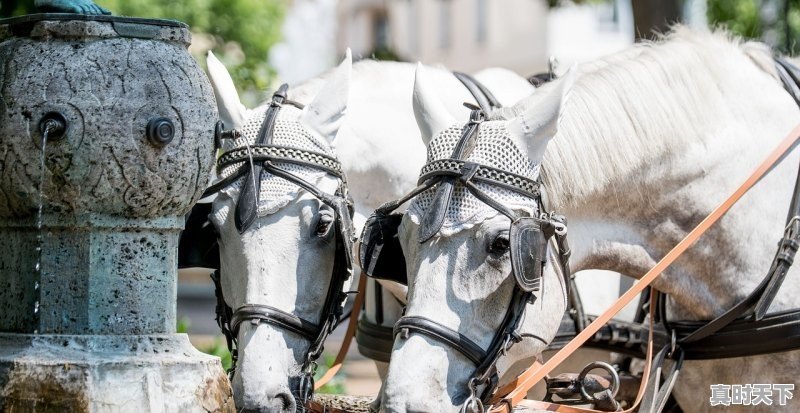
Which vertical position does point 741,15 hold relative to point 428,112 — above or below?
above

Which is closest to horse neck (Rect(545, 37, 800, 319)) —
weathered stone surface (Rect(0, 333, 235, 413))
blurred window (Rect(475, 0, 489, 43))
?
weathered stone surface (Rect(0, 333, 235, 413))

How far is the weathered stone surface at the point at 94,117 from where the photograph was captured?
3.37m

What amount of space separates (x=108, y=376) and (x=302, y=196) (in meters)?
1.24

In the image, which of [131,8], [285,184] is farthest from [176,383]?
[131,8]

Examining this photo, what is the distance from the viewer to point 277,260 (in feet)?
14.0

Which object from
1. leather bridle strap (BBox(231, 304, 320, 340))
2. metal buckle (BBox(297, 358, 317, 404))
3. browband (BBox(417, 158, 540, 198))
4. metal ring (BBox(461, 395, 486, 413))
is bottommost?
metal buckle (BBox(297, 358, 317, 404))

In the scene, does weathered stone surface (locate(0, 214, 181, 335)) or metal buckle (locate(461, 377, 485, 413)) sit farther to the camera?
metal buckle (locate(461, 377, 485, 413))

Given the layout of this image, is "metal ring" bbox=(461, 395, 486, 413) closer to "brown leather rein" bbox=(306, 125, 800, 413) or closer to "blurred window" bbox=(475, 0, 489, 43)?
"brown leather rein" bbox=(306, 125, 800, 413)

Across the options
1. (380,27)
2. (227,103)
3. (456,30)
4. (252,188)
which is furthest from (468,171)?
(380,27)

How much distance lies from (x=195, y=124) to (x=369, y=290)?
229 centimetres

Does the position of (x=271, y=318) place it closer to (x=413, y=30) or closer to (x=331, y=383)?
(x=331, y=383)

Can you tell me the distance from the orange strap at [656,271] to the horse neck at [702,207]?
0.26 feet

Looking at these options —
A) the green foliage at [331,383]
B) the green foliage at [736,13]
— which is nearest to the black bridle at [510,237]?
the green foliage at [331,383]

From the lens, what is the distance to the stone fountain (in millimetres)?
3355
